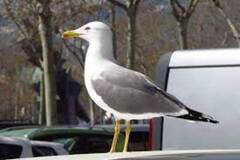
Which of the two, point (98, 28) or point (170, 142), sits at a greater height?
point (98, 28)

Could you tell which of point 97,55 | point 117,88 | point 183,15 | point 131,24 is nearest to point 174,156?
point 97,55

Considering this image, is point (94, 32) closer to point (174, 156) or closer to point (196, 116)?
point (196, 116)

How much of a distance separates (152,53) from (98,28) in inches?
1750

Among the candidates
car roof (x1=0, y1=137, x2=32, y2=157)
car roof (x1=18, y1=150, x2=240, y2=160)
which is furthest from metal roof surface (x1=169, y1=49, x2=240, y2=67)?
car roof (x1=0, y1=137, x2=32, y2=157)

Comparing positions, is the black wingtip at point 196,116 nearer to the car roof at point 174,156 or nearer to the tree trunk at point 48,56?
the car roof at point 174,156

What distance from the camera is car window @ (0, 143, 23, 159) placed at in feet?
34.9

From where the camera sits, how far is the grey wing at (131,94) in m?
6.04

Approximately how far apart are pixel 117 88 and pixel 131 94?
102 millimetres

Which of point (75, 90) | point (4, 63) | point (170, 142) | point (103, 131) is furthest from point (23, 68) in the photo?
point (170, 142)

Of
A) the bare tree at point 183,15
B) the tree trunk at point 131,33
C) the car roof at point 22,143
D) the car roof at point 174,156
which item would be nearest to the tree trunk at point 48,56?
the tree trunk at point 131,33

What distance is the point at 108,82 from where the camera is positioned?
6.17 m

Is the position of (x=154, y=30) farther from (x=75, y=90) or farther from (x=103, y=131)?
(x=103, y=131)

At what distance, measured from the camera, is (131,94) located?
6.18 m

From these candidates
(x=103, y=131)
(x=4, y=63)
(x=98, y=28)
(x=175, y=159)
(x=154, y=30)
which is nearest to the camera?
(x=175, y=159)
